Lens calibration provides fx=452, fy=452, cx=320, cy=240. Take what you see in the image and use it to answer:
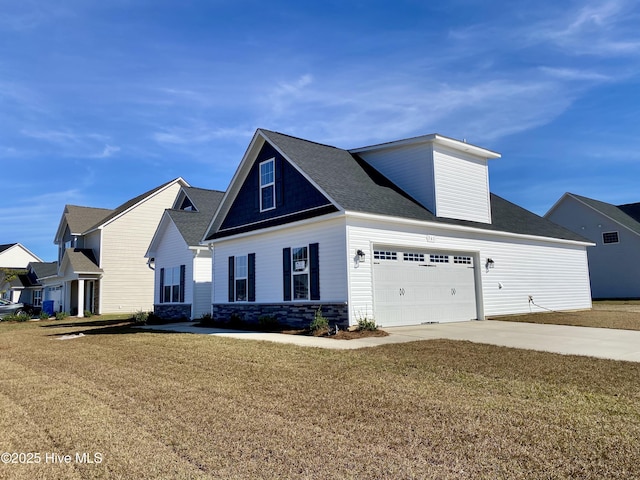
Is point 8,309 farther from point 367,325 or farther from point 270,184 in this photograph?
point 367,325

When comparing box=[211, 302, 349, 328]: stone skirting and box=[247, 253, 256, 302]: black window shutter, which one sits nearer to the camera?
box=[211, 302, 349, 328]: stone skirting

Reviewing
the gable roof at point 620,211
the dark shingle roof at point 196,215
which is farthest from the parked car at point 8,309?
the gable roof at point 620,211

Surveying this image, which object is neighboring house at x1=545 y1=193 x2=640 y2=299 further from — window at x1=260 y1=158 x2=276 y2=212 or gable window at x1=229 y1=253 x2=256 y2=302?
gable window at x1=229 y1=253 x2=256 y2=302

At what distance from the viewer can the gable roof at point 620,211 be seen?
3103 cm

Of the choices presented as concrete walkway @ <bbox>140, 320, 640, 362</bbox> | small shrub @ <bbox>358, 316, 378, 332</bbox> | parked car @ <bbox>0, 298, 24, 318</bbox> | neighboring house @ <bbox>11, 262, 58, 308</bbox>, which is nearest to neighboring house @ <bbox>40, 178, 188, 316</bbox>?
parked car @ <bbox>0, 298, 24, 318</bbox>


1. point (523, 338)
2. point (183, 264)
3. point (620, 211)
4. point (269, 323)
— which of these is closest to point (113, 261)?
point (183, 264)

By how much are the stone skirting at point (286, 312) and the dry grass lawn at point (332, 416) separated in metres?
4.16

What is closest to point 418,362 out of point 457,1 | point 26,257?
point 457,1

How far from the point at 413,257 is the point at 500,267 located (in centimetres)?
502

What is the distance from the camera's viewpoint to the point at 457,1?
12.8m

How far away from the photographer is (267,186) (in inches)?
674

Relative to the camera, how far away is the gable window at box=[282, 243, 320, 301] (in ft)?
46.0

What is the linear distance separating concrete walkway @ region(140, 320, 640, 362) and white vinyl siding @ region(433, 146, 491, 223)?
186 inches

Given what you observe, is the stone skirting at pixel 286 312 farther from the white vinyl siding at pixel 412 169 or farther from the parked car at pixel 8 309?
the parked car at pixel 8 309
